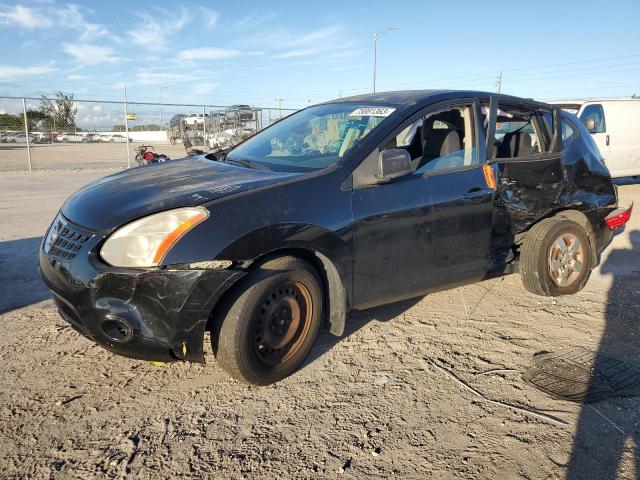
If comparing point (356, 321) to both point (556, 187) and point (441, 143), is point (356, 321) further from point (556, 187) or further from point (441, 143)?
point (556, 187)

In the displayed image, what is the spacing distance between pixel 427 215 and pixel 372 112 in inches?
35.0

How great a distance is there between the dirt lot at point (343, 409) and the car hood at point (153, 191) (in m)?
1.01

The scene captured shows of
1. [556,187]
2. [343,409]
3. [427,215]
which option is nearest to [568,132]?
[556,187]

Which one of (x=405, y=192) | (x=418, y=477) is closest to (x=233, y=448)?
(x=418, y=477)

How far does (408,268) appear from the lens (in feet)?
11.5

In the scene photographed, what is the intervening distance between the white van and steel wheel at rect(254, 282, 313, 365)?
9349 mm

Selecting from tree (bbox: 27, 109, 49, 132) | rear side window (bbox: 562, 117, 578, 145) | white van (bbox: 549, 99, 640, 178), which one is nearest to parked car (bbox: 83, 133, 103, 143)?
tree (bbox: 27, 109, 49, 132)

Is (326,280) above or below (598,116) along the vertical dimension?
below

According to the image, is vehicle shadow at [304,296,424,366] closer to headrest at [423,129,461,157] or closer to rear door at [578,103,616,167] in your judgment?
headrest at [423,129,461,157]

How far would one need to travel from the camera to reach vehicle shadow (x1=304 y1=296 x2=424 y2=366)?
3499 millimetres

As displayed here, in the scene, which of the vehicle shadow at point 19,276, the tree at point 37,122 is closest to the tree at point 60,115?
the tree at point 37,122

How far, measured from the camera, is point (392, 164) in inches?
127

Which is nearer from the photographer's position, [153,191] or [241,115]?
[153,191]

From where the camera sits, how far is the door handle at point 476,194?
12.3ft
